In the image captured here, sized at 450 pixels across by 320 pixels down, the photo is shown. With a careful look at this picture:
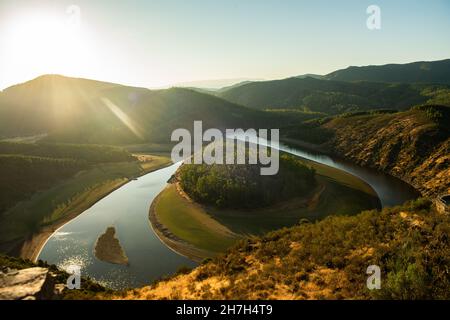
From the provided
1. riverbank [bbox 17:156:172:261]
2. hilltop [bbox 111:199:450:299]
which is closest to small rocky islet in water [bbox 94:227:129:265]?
riverbank [bbox 17:156:172:261]

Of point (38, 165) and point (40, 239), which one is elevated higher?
point (38, 165)

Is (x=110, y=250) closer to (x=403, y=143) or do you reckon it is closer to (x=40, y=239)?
(x=40, y=239)

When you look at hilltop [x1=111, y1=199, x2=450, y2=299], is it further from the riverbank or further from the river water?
the riverbank

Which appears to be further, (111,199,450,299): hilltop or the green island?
the green island

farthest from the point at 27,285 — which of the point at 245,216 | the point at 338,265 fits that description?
the point at 245,216

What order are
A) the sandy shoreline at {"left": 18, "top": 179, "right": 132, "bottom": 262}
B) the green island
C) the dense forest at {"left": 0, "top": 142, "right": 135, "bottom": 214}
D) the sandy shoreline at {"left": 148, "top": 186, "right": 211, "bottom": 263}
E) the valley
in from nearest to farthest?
1. the valley
2. the sandy shoreline at {"left": 148, "top": 186, "right": 211, "bottom": 263}
3. the sandy shoreline at {"left": 18, "top": 179, "right": 132, "bottom": 262}
4. the green island
5. the dense forest at {"left": 0, "top": 142, "right": 135, "bottom": 214}

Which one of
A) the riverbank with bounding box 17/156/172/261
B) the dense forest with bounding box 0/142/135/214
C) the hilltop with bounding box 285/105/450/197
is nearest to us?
the riverbank with bounding box 17/156/172/261

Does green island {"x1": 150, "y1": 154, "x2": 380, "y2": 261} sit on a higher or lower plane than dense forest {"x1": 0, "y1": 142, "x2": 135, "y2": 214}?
lower
